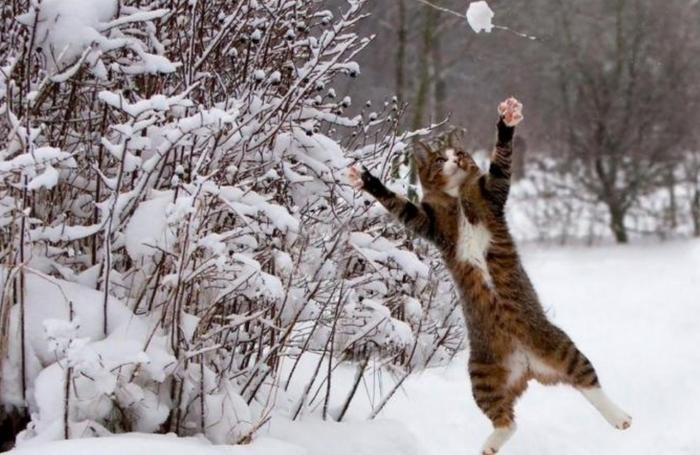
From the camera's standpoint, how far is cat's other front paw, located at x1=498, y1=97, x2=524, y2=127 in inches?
135

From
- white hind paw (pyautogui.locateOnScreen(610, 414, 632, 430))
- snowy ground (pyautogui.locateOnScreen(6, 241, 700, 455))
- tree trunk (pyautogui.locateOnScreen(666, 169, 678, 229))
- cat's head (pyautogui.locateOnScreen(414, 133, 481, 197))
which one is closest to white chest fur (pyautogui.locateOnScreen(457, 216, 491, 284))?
cat's head (pyautogui.locateOnScreen(414, 133, 481, 197))

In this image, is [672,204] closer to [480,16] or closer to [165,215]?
[480,16]

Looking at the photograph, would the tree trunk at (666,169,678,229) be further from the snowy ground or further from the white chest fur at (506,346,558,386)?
the white chest fur at (506,346,558,386)

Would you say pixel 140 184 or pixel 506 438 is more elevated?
pixel 140 184

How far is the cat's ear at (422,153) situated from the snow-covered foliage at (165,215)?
0.31 meters

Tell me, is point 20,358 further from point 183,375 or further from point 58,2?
point 58,2

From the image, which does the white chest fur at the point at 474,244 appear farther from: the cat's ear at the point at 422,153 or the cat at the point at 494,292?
the cat's ear at the point at 422,153

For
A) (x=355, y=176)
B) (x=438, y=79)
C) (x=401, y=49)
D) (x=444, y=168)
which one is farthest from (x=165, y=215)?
(x=438, y=79)

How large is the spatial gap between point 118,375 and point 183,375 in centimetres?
32

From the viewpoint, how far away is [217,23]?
4152 millimetres

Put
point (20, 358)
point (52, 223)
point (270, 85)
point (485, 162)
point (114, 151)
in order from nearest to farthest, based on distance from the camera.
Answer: point (114, 151) → point (20, 358) → point (52, 223) → point (270, 85) → point (485, 162)

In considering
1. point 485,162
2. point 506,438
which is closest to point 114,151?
point 506,438

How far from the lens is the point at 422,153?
13.0 ft

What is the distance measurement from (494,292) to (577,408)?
3009 millimetres
